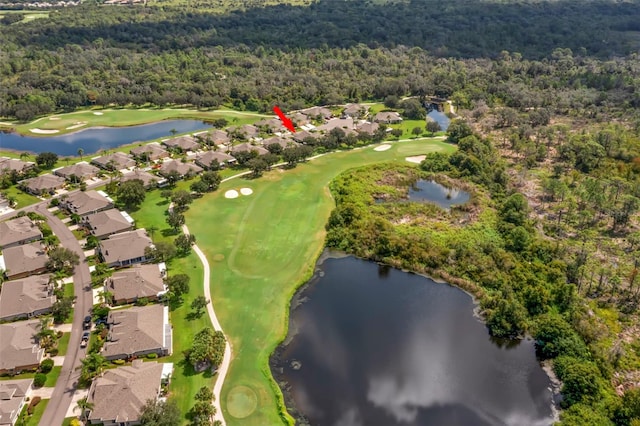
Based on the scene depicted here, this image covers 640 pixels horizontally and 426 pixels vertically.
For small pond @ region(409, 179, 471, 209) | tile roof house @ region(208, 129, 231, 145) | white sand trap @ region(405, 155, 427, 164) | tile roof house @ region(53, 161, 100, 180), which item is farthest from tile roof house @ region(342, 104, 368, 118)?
tile roof house @ region(53, 161, 100, 180)

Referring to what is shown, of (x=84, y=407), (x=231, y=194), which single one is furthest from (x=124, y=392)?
(x=231, y=194)

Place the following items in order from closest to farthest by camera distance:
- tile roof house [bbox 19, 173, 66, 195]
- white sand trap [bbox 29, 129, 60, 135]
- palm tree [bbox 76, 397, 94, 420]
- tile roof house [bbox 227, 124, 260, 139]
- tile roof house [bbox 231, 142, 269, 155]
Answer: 1. palm tree [bbox 76, 397, 94, 420]
2. tile roof house [bbox 19, 173, 66, 195]
3. tile roof house [bbox 231, 142, 269, 155]
4. tile roof house [bbox 227, 124, 260, 139]
5. white sand trap [bbox 29, 129, 60, 135]

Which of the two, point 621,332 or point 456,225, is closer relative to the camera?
point 621,332

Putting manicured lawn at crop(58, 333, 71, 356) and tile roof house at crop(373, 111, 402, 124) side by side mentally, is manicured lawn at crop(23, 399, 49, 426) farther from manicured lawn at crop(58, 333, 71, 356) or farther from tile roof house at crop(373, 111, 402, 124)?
tile roof house at crop(373, 111, 402, 124)

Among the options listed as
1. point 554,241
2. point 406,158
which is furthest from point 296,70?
point 554,241

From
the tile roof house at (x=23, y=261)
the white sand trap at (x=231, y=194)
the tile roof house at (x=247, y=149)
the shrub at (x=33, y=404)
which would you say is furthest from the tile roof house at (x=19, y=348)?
the tile roof house at (x=247, y=149)

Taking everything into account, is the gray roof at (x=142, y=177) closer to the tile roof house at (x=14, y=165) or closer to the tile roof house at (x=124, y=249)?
the tile roof house at (x=14, y=165)

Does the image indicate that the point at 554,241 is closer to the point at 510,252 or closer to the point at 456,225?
the point at 510,252

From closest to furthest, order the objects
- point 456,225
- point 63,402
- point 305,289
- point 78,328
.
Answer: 1. point 63,402
2. point 78,328
3. point 305,289
4. point 456,225
